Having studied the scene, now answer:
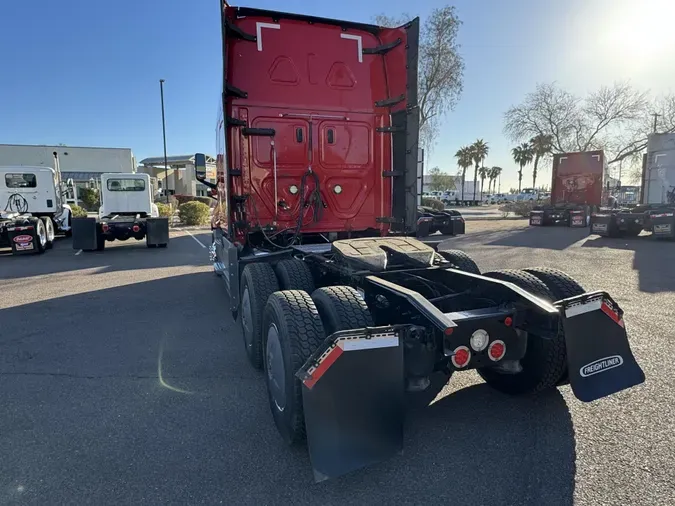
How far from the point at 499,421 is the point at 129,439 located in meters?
2.56

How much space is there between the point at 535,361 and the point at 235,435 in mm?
2177

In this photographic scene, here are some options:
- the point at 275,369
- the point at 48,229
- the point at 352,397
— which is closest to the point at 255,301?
the point at 275,369

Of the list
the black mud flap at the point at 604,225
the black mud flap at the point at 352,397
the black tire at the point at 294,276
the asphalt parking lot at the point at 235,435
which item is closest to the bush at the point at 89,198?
the asphalt parking lot at the point at 235,435

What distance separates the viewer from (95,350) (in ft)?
15.8

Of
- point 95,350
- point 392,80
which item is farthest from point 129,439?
point 392,80

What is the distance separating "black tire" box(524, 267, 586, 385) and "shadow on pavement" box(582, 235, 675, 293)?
16.4ft

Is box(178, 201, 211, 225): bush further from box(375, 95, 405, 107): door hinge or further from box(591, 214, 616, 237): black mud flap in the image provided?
box(375, 95, 405, 107): door hinge

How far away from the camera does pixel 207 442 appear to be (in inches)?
117

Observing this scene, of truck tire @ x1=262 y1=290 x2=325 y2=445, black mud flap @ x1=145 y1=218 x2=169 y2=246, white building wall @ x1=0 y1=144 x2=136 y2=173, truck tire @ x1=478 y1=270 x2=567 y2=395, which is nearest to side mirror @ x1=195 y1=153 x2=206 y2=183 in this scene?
truck tire @ x1=262 y1=290 x2=325 y2=445

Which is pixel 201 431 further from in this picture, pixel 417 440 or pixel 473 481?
pixel 473 481

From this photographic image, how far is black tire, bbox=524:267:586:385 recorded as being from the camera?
3.28m

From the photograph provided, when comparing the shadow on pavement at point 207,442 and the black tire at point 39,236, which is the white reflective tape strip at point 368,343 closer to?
the shadow on pavement at point 207,442

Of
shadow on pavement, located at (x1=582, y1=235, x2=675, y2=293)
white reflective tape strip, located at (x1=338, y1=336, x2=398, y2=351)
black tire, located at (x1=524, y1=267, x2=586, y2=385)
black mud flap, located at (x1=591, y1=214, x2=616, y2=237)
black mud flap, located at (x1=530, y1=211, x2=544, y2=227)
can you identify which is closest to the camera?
white reflective tape strip, located at (x1=338, y1=336, x2=398, y2=351)

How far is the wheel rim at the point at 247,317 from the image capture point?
14.1 ft
